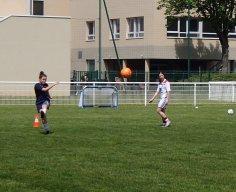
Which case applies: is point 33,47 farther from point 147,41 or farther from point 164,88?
point 164,88

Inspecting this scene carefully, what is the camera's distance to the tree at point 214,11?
51750 mm

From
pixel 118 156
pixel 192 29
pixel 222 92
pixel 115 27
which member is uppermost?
pixel 115 27

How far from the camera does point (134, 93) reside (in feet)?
120

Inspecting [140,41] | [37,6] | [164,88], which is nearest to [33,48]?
[140,41]

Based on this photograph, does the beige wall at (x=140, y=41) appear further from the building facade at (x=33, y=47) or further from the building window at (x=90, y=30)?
the building facade at (x=33, y=47)

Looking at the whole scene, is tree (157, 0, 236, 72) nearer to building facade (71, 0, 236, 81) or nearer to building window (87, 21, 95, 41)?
building facade (71, 0, 236, 81)

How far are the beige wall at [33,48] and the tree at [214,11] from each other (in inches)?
419

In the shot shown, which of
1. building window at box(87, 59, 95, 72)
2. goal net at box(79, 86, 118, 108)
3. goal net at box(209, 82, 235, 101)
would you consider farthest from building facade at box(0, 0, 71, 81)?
building window at box(87, 59, 95, 72)

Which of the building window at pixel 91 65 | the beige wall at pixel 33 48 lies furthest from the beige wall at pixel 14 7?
the building window at pixel 91 65

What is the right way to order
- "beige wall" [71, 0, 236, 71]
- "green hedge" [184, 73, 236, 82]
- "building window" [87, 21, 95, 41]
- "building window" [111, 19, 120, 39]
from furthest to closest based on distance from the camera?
"building window" [87, 21, 95, 41] < "building window" [111, 19, 120, 39] < "beige wall" [71, 0, 236, 71] < "green hedge" [184, 73, 236, 82]

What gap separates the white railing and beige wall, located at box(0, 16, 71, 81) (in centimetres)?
735

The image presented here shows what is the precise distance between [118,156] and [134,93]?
22238mm

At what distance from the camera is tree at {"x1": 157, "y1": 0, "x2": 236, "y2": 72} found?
170 feet

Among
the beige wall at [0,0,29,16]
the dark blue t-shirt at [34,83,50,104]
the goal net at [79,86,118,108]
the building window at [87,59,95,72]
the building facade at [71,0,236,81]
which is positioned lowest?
the goal net at [79,86,118,108]
